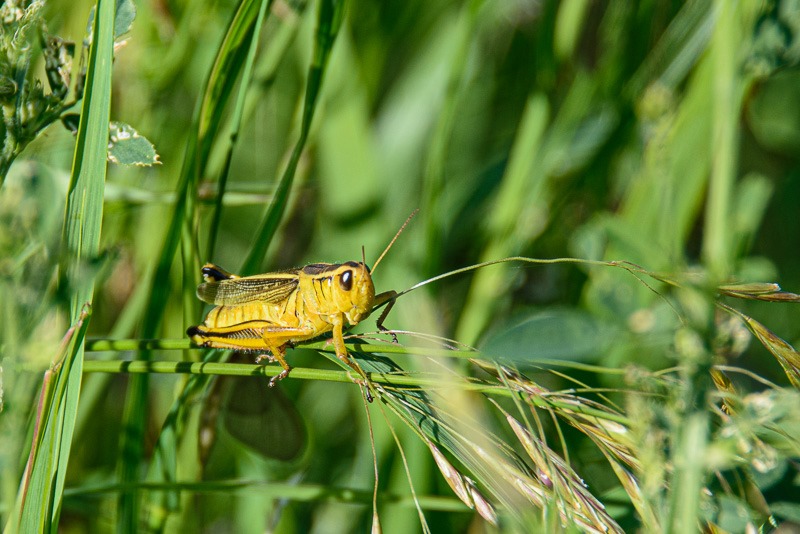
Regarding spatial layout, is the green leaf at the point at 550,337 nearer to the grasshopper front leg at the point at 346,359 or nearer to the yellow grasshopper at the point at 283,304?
the grasshopper front leg at the point at 346,359

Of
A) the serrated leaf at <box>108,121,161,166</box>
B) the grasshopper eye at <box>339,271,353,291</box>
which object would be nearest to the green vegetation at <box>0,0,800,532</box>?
the serrated leaf at <box>108,121,161,166</box>

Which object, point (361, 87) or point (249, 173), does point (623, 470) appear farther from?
point (249, 173)

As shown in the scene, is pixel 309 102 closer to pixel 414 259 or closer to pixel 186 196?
pixel 186 196

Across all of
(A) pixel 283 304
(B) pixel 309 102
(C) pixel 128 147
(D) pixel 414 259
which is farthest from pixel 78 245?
(D) pixel 414 259

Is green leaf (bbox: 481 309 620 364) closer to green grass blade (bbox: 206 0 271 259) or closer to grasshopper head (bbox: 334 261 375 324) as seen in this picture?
grasshopper head (bbox: 334 261 375 324)

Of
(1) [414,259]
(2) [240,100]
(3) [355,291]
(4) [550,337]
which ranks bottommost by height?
(4) [550,337]

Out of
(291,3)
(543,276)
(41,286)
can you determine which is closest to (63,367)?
(41,286)

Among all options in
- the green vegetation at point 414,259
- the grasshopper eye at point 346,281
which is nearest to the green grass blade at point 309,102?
the green vegetation at point 414,259
